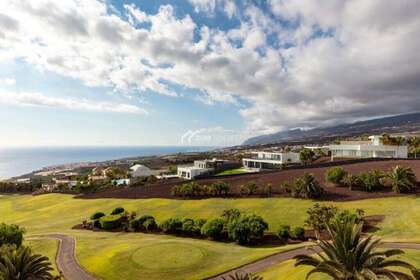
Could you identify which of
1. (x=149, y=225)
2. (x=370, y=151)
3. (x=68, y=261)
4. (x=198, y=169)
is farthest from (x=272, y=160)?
(x=68, y=261)

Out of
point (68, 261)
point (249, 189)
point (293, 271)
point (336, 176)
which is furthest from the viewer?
point (249, 189)

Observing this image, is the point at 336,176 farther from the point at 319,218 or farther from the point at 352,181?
the point at 319,218

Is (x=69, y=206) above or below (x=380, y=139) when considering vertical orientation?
below

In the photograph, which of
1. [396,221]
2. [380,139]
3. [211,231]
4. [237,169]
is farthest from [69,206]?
[380,139]

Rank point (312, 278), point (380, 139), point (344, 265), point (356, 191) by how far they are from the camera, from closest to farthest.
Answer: point (344, 265)
point (312, 278)
point (356, 191)
point (380, 139)

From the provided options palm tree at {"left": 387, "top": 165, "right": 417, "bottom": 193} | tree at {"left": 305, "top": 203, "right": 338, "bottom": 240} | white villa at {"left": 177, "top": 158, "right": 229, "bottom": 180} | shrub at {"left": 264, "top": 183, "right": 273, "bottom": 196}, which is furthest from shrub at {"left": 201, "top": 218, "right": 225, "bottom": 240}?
white villa at {"left": 177, "top": 158, "right": 229, "bottom": 180}

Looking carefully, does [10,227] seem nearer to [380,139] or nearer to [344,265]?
[344,265]

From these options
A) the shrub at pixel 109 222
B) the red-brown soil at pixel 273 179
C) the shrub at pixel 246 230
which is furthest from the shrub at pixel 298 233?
the shrub at pixel 109 222
